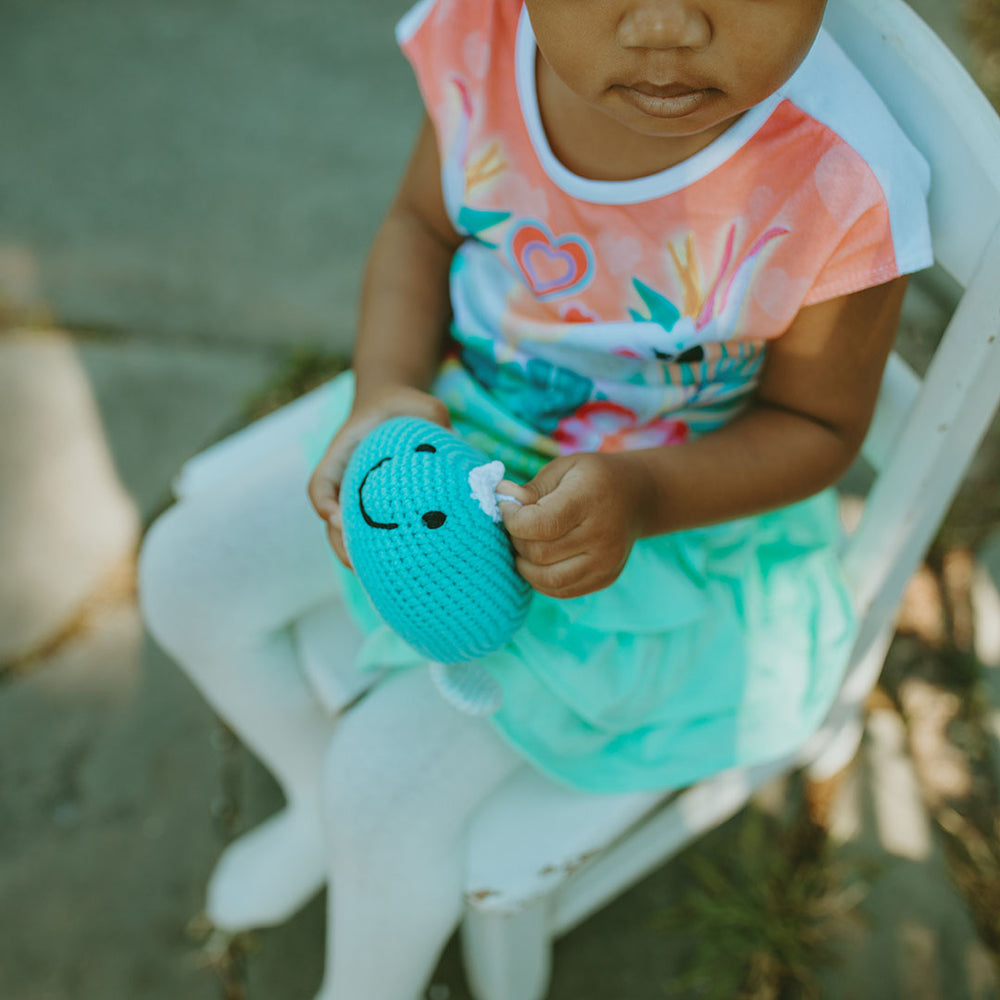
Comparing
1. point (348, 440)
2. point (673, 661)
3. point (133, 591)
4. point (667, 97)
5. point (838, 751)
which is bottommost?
point (133, 591)

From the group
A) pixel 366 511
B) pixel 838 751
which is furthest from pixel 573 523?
pixel 838 751

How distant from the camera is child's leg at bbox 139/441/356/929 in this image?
929 millimetres

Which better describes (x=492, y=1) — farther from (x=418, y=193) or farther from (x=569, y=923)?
(x=569, y=923)

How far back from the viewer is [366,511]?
70cm

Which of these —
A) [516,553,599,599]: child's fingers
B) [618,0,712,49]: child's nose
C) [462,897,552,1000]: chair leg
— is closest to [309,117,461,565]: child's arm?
[516,553,599,599]: child's fingers

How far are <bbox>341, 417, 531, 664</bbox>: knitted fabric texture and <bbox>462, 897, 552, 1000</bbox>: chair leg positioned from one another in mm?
373

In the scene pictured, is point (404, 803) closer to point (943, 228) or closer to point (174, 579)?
point (174, 579)

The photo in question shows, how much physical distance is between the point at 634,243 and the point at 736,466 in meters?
0.19

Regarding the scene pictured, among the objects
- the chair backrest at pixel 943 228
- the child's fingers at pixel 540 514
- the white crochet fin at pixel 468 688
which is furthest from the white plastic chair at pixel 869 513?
the child's fingers at pixel 540 514

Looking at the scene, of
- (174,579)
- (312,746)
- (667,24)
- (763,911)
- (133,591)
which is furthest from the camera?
(133,591)

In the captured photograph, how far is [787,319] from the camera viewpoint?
762mm

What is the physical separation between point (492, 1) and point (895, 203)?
365mm

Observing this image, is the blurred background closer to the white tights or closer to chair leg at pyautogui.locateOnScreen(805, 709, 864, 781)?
chair leg at pyautogui.locateOnScreen(805, 709, 864, 781)

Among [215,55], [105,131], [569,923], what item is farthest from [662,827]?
[215,55]
